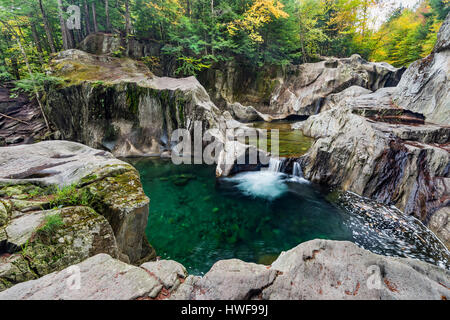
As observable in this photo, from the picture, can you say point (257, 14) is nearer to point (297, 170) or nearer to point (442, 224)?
point (297, 170)

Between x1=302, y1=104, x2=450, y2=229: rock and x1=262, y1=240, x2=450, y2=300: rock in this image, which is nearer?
x1=262, y1=240, x2=450, y2=300: rock

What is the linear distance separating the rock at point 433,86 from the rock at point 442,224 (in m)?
5.04

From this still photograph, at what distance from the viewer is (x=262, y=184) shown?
8.18 m

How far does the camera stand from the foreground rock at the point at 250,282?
1.70 metres

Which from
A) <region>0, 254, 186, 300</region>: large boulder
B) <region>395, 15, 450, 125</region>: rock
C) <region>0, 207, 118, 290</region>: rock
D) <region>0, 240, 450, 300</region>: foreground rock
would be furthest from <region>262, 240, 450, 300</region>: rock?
<region>395, 15, 450, 125</region>: rock

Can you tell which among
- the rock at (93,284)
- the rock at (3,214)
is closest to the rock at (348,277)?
the rock at (93,284)

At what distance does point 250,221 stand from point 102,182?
180 inches

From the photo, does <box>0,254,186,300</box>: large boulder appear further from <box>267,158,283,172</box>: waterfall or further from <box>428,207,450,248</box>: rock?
<box>267,158,283,172</box>: waterfall

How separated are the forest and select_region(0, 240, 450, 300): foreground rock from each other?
12.9 metres

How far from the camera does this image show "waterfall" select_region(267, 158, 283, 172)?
28.9 feet

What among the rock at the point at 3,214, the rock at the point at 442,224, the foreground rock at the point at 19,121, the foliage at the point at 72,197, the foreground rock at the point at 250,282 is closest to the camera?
the foreground rock at the point at 250,282

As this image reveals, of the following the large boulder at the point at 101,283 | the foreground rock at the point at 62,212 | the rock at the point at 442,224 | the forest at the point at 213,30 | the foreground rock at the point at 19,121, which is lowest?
the rock at the point at 442,224

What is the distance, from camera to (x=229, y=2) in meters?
16.3

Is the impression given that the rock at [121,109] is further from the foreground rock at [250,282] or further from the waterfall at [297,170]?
the foreground rock at [250,282]
